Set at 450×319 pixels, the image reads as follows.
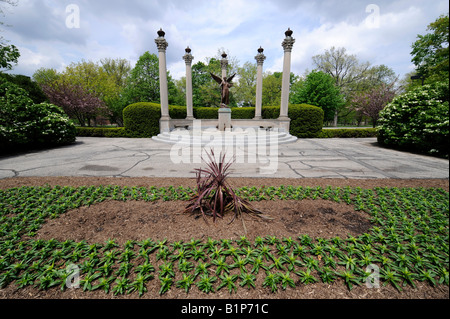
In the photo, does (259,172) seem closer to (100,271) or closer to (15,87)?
(100,271)

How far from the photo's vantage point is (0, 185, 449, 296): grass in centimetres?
190

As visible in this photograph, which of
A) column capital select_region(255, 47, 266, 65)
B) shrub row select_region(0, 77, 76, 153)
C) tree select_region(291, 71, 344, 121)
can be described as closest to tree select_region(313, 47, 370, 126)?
tree select_region(291, 71, 344, 121)

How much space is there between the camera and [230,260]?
7.20 feet

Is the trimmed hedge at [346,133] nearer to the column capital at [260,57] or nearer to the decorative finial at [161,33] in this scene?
the column capital at [260,57]

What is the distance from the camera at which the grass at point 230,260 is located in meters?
1.90

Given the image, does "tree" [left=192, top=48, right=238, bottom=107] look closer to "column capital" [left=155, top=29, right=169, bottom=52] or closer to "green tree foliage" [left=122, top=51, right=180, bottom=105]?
"green tree foliage" [left=122, top=51, right=180, bottom=105]

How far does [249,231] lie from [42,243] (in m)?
2.83

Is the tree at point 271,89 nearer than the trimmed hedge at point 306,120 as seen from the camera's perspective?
No

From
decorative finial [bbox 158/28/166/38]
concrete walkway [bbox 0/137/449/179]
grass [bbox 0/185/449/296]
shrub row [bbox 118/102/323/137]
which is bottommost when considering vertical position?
grass [bbox 0/185/449/296]

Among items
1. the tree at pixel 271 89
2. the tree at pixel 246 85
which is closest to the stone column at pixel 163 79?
the tree at pixel 246 85

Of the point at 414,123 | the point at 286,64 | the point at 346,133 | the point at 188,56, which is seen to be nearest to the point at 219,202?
the point at 414,123

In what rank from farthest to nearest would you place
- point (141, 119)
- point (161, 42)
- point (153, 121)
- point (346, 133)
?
point (346, 133) < point (161, 42) < point (153, 121) < point (141, 119)

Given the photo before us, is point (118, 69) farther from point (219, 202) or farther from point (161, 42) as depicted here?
point (219, 202)
